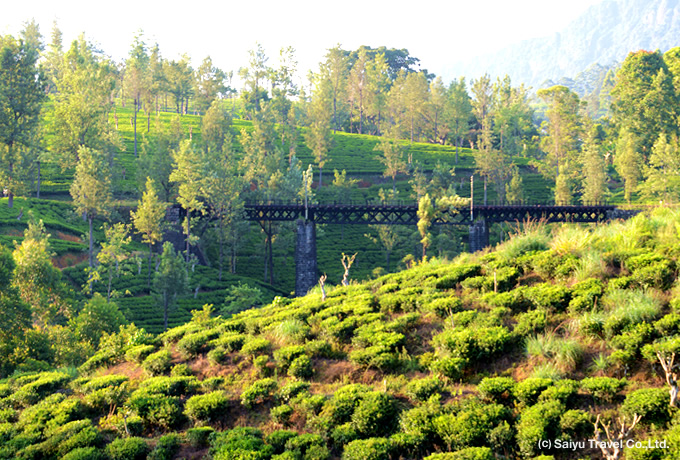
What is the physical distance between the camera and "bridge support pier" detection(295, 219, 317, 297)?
191 feet

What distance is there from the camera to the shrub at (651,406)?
35.7 feet

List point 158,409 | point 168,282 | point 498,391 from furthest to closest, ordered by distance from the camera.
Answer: point 168,282 < point 158,409 < point 498,391

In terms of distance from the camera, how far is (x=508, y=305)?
55.5 ft

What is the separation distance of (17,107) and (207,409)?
63.9 metres

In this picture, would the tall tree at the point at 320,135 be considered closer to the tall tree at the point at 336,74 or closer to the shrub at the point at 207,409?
the tall tree at the point at 336,74

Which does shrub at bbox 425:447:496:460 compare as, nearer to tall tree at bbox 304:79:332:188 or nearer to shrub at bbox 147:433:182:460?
shrub at bbox 147:433:182:460

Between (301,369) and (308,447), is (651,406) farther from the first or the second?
(301,369)

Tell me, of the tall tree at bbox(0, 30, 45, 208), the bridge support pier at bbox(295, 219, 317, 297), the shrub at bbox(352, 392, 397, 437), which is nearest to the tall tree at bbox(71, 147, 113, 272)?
the tall tree at bbox(0, 30, 45, 208)

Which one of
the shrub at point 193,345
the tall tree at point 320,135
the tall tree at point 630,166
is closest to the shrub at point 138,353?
the shrub at point 193,345

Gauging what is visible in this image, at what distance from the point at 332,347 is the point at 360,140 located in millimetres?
101949

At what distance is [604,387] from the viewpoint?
39.1ft

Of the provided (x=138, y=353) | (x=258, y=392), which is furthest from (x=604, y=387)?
(x=138, y=353)

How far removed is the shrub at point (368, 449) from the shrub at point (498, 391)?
2.74 m

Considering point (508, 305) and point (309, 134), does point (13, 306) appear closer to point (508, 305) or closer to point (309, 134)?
point (508, 305)
